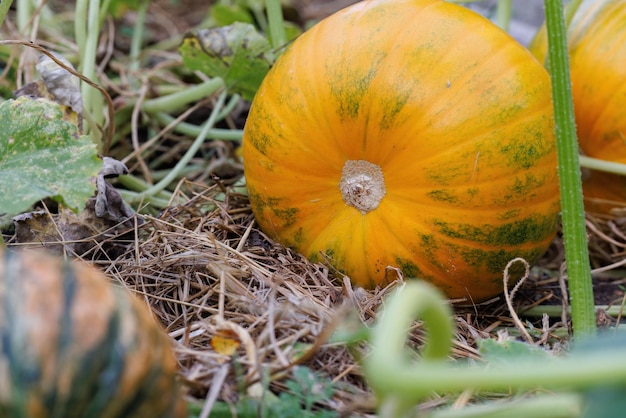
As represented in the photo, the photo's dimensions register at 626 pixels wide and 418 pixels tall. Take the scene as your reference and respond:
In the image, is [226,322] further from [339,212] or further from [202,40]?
[202,40]

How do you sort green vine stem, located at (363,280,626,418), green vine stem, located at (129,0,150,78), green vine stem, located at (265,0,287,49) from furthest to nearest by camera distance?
green vine stem, located at (129,0,150,78) → green vine stem, located at (265,0,287,49) → green vine stem, located at (363,280,626,418)

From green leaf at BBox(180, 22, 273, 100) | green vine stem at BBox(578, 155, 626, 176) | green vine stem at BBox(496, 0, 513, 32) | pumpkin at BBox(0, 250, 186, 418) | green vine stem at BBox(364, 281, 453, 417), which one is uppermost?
green vine stem at BBox(496, 0, 513, 32)

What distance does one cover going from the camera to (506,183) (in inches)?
51.7

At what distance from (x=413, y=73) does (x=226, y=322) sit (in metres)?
0.60

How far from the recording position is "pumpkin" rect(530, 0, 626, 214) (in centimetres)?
164

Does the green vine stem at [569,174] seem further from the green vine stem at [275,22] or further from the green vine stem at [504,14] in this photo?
the green vine stem at [275,22]

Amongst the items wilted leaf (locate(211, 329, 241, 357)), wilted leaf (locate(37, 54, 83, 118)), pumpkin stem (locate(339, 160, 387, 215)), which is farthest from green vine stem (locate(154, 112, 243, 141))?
wilted leaf (locate(211, 329, 241, 357))

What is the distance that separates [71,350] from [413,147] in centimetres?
79

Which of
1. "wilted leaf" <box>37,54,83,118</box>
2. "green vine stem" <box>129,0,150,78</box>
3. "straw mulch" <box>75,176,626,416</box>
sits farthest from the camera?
"green vine stem" <box>129,0,150,78</box>

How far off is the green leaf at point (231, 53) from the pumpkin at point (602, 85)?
2.45 feet

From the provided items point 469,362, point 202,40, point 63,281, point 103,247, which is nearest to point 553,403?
point 469,362

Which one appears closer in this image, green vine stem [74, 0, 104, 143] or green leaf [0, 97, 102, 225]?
green leaf [0, 97, 102, 225]

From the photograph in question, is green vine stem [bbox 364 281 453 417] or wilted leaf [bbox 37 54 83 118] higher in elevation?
green vine stem [bbox 364 281 453 417]

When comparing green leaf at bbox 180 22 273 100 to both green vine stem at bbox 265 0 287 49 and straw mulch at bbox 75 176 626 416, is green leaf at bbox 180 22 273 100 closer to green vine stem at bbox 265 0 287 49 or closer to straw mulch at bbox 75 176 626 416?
green vine stem at bbox 265 0 287 49
